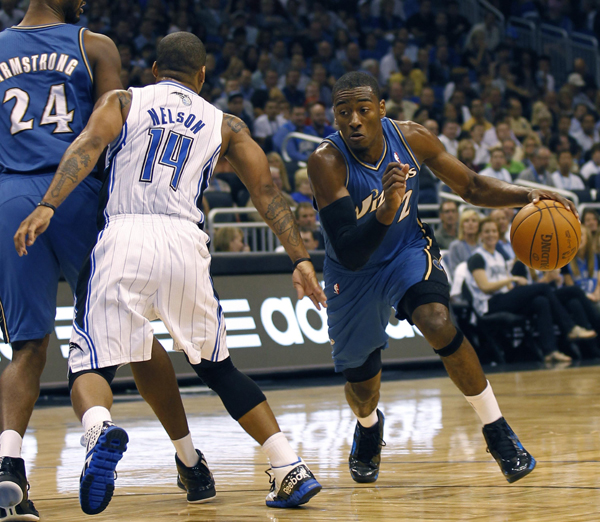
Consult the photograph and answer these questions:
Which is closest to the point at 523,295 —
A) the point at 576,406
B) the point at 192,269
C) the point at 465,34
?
the point at 576,406

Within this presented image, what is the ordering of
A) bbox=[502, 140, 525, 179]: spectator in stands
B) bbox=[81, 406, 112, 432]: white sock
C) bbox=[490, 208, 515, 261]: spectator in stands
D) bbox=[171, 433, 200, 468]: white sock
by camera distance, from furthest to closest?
bbox=[502, 140, 525, 179]: spectator in stands
bbox=[490, 208, 515, 261]: spectator in stands
bbox=[171, 433, 200, 468]: white sock
bbox=[81, 406, 112, 432]: white sock

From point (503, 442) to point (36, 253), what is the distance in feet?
6.64

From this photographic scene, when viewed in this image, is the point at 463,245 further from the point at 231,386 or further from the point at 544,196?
the point at 231,386

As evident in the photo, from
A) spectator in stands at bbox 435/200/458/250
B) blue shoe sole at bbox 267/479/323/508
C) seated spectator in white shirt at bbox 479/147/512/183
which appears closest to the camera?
blue shoe sole at bbox 267/479/323/508

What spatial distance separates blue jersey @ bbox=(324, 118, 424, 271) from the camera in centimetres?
428

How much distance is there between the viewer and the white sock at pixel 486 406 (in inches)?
153

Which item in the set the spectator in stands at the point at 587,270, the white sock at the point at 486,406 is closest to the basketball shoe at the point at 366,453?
the white sock at the point at 486,406

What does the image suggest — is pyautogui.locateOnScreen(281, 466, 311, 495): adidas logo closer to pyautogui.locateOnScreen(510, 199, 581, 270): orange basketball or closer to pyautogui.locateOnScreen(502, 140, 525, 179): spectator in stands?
pyautogui.locateOnScreen(510, 199, 581, 270): orange basketball

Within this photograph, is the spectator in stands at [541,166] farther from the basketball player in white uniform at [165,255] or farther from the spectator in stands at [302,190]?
the basketball player in white uniform at [165,255]

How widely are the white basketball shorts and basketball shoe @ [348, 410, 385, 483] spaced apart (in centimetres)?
101

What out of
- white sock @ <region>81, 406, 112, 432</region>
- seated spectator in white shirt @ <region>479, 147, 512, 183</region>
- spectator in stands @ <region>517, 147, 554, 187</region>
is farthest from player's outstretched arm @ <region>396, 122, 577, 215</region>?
spectator in stands @ <region>517, 147, 554, 187</region>

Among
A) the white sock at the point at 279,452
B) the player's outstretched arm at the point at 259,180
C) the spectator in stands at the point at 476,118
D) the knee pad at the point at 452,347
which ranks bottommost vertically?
the spectator in stands at the point at 476,118

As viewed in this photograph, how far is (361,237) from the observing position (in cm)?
390

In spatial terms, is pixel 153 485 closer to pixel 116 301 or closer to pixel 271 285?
pixel 116 301
